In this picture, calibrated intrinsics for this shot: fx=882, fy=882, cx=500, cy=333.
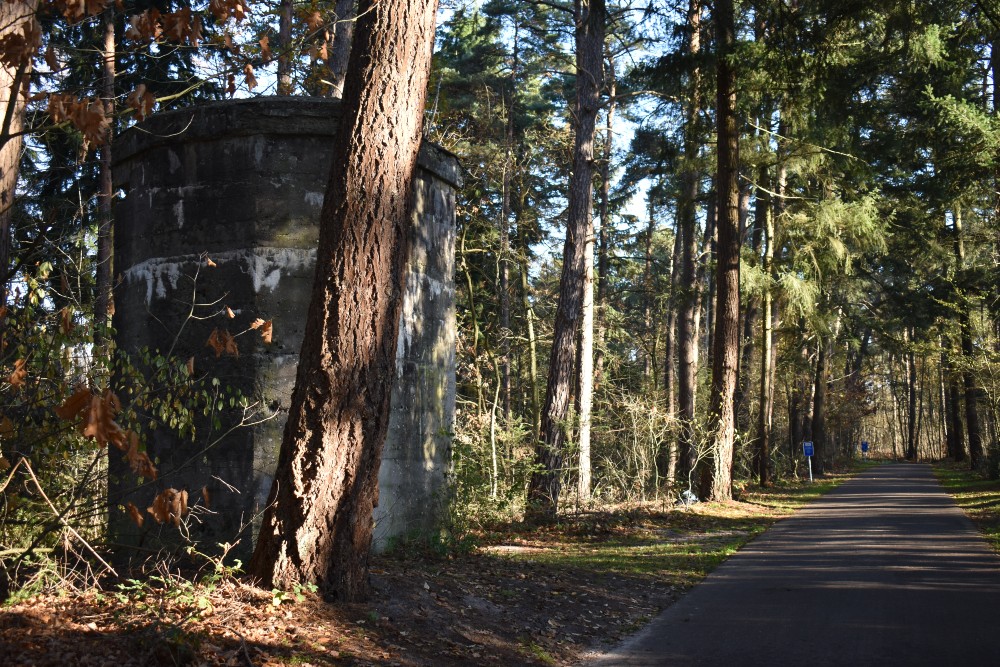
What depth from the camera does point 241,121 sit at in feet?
26.2

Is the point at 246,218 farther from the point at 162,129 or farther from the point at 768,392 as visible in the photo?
the point at 768,392

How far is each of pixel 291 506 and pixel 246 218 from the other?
3049 millimetres

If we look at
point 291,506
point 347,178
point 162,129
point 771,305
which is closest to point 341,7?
point 162,129

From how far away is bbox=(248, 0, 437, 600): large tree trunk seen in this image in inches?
239

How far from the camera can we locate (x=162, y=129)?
325 inches

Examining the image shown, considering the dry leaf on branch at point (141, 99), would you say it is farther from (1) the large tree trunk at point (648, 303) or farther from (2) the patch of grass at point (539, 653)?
(1) the large tree trunk at point (648, 303)

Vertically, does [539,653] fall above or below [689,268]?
below

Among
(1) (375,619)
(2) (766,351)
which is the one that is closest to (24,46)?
(1) (375,619)

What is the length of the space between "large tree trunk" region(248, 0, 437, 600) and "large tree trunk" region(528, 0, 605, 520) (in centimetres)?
829

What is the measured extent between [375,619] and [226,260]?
3629 millimetres

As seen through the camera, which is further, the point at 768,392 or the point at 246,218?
the point at 768,392

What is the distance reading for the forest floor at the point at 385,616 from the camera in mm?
4883

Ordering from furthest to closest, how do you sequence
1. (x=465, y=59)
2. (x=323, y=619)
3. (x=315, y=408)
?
(x=465, y=59) → (x=315, y=408) → (x=323, y=619)

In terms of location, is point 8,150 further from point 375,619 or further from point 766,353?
point 766,353
